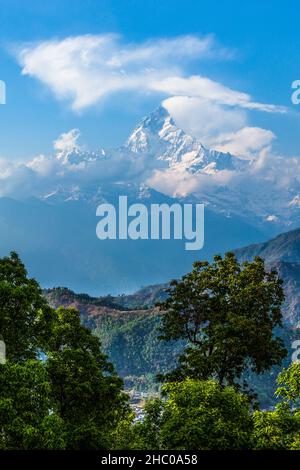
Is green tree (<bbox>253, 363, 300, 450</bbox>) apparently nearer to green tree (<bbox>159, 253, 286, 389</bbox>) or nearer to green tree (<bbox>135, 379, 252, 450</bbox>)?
green tree (<bbox>135, 379, 252, 450</bbox>)

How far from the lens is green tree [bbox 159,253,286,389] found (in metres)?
40.9

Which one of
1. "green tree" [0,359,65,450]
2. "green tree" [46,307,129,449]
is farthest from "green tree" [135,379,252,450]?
"green tree" [0,359,65,450]

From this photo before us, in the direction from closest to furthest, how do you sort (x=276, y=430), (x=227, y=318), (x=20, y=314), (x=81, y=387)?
(x=276, y=430), (x=20, y=314), (x=81, y=387), (x=227, y=318)

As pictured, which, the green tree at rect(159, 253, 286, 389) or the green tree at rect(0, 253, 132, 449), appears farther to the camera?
the green tree at rect(159, 253, 286, 389)

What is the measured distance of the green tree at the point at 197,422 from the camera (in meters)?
27.6

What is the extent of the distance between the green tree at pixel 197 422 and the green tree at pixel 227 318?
32.2ft

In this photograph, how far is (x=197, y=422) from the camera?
27.7 m

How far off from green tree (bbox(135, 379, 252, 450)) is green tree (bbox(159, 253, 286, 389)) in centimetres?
983

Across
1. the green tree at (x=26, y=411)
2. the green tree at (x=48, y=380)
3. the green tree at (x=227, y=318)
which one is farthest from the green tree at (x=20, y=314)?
the green tree at (x=227, y=318)

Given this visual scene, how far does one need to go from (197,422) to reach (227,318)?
15.1 m

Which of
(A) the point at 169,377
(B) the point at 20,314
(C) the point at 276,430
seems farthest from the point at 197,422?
(A) the point at 169,377

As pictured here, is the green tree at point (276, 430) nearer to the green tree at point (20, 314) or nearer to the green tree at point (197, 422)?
the green tree at point (197, 422)

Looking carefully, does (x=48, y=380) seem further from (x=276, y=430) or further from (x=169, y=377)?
(x=169, y=377)
